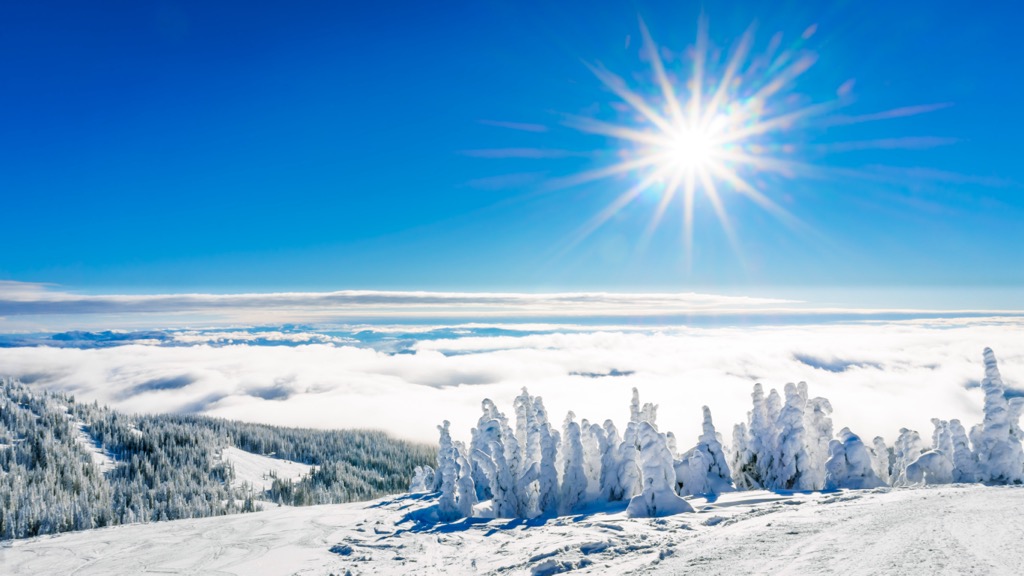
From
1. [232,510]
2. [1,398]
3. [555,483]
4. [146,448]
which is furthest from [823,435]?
[1,398]

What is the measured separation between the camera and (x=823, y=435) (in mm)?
42375

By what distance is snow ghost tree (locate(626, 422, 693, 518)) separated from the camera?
3039 centimetres

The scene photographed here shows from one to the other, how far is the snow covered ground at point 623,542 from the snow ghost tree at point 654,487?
152cm

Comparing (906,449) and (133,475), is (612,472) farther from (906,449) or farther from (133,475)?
(133,475)

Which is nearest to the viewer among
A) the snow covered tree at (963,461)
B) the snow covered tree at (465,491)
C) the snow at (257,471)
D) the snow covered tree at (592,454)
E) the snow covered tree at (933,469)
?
the snow covered tree at (963,461)

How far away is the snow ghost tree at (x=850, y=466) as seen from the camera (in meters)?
36.0

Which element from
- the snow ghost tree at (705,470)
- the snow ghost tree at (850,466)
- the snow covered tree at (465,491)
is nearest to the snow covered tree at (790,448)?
the snow ghost tree at (850,466)

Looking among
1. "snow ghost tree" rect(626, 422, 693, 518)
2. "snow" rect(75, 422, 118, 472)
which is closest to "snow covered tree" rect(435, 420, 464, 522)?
"snow ghost tree" rect(626, 422, 693, 518)

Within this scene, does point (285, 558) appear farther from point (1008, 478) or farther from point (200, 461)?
point (200, 461)

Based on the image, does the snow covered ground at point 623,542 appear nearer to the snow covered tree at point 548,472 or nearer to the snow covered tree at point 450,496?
the snow covered tree at point 450,496

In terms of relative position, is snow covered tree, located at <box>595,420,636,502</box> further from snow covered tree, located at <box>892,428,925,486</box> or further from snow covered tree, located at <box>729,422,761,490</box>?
snow covered tree, located at <box>892,428,925,486</box>

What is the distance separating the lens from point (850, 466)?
36.4 meters

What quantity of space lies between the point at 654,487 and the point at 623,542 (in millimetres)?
8915

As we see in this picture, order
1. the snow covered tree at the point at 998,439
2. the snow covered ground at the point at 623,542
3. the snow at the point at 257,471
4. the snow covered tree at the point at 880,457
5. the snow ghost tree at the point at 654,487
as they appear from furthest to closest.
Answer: the snow at the point at 257,471 → the snow covered tree at the point at 880,457 → the snow covered tree at the point at 998,439 → the snow ghost tree at the point at 654,487 → the snow covered ground at the point at 623,542
